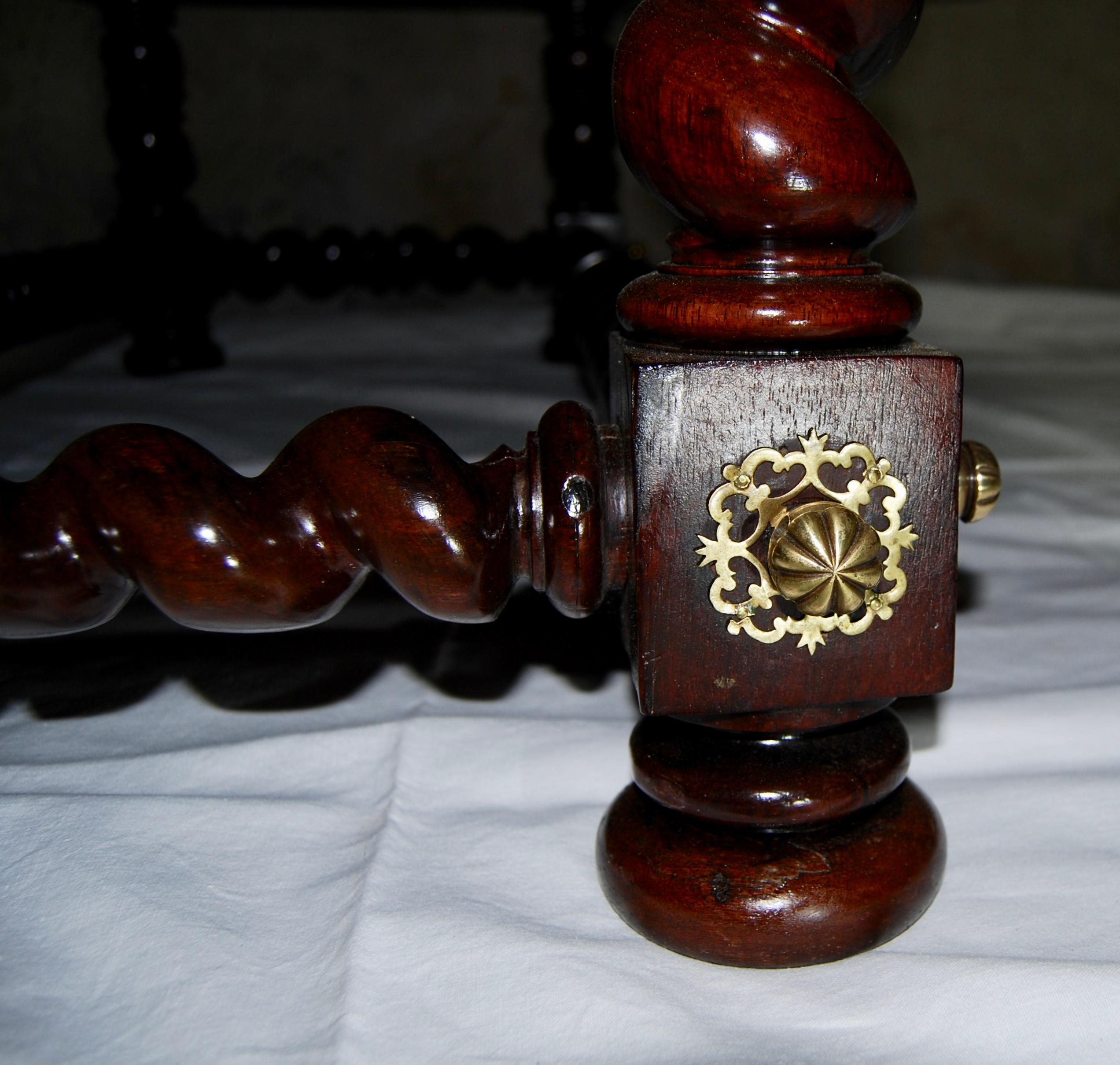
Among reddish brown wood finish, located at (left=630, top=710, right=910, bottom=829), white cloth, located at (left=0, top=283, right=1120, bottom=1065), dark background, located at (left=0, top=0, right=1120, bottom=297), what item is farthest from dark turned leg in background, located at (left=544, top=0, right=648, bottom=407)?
reddish brown wood finish, located at (left=630, top=710, right=910, bottom=829)

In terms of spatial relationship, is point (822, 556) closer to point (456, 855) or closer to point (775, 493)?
point (775, 493)

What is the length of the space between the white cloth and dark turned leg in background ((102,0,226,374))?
1.30ft

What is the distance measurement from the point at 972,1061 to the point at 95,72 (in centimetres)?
132

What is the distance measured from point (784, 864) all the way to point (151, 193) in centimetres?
92

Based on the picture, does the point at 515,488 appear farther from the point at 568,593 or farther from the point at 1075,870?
the point at 1075,870

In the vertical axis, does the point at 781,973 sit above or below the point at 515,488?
below

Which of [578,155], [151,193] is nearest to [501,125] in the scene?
[578,155]

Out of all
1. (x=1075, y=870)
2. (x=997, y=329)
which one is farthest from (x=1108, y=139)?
(x=1075, y=870)

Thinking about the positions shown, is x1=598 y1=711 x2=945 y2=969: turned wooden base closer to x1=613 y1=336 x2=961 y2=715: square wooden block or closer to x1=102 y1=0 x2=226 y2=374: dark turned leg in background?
x1=613 y1=336 x2=961 y2=715: square wooden block

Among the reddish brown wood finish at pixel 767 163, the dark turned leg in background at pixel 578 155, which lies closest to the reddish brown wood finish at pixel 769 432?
the reddish brown wood finish at pixel 767 163

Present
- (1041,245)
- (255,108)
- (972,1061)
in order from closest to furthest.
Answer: (972,1061) < (255,108) < (1041,245)

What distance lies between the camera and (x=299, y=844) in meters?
0.41

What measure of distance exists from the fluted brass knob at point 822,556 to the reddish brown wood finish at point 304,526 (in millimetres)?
44

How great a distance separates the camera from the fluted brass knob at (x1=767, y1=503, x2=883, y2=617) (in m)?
0.32
